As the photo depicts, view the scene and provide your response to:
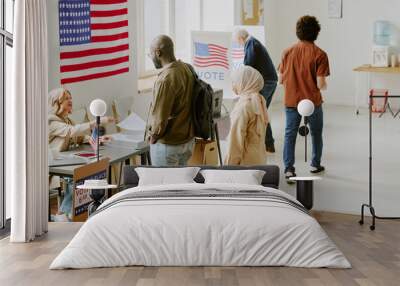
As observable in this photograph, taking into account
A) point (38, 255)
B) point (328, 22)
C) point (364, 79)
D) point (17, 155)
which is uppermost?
point (328, 22)

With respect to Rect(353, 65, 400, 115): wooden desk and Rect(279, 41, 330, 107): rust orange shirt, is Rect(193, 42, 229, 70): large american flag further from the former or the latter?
Rect(353, 65, 400, 115): wooden desk

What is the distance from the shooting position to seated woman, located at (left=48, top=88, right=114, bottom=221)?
29.6 ft

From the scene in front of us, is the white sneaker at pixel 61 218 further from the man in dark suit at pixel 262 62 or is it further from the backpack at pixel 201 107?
the man in dark suit at pixel 262 62

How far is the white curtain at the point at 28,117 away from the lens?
802cm

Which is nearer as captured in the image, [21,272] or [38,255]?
[21,272]

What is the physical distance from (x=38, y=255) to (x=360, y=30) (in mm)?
4044

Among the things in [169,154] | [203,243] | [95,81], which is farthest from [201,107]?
[203,243]

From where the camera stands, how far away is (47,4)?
360 inches

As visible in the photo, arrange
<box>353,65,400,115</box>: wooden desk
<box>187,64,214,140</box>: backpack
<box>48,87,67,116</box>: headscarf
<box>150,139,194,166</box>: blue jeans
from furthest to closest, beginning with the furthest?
<box>353,65,400,115</box>: wooden desk < <box>150,139,194,166</box>: blue jeans < <box>187,64,214,140</box>: backpack < <box>48,87,67,116</box>: headscarf

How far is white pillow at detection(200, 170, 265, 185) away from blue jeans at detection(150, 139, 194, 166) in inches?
28.6

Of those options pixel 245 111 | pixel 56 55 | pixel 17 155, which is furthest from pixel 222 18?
pixel 17 155

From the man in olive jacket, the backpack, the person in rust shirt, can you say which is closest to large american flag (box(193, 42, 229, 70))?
the backpack

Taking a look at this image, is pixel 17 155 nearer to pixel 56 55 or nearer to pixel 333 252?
pixel 56 55

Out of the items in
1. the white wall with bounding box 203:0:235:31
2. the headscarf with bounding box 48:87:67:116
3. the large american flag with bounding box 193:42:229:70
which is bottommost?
the headscarf with bounding box 48:87:67:116
